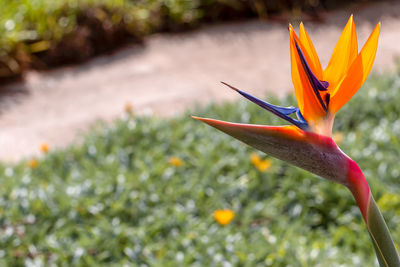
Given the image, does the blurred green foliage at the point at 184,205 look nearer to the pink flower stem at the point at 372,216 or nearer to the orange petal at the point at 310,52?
the pink flower stem at the point at 372,216

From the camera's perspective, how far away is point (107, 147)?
320 centimetres

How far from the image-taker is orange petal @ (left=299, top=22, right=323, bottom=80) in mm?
708

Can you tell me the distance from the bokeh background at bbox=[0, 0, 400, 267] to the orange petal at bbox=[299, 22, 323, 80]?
141 cm

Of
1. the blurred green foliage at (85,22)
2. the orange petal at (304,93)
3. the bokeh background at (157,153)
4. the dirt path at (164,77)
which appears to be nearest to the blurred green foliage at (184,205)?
the bokeh background at (157,153)

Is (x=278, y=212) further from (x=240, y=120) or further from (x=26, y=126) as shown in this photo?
(x=26, y=126)

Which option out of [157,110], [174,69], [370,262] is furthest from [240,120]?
[174,69]

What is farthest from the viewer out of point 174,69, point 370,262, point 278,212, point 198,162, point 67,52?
point 67,52

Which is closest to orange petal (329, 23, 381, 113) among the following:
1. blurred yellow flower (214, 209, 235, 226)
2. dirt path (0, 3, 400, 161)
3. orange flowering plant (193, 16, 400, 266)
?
orange flowering plant (193, 16, 400, 266)

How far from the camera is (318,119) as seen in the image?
2.37ft

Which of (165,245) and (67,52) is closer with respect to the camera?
(165,245)

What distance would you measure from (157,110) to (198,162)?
4.75ft

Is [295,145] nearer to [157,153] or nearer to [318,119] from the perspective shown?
[318,119]

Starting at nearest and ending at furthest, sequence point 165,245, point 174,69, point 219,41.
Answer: point 165,245, point 174,69, point 219,41

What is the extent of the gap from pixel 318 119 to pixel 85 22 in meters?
5.27
